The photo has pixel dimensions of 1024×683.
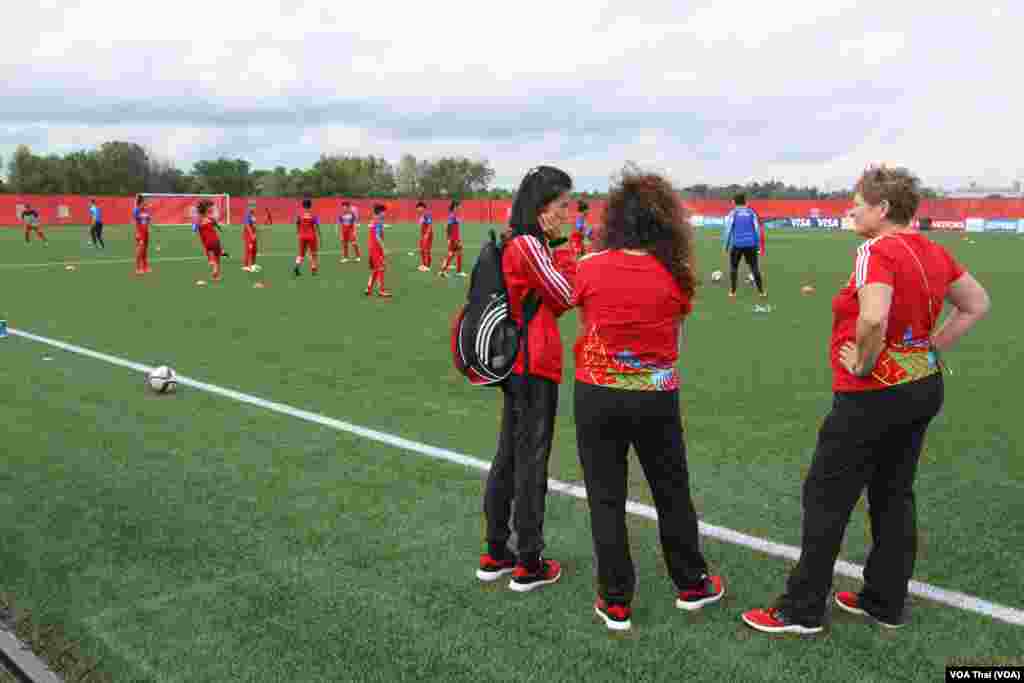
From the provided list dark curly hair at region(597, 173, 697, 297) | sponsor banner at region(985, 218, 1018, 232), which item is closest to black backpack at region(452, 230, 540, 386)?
dark curly hair at region(597, 173, 697, 297)

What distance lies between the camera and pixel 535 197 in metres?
3.70

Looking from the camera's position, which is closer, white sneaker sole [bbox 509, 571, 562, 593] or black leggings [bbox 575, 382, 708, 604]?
black leggings [bbox 575, 382, 708, 604]

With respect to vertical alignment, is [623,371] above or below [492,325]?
below

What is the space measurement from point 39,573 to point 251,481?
1463 millimetres

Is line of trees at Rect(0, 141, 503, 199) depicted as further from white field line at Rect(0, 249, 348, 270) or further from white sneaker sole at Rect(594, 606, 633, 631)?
white sneaker sole at Rect(594, 606, 633, 631)

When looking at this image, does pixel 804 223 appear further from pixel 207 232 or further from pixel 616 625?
pixel 616 625

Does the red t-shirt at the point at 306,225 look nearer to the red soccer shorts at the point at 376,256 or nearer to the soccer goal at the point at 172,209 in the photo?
the red soccer shorts at the point at 376,256

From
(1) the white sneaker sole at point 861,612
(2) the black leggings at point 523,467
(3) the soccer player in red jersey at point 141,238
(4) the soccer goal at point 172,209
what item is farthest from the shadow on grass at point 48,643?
(4) the soccer goal at point 172,209

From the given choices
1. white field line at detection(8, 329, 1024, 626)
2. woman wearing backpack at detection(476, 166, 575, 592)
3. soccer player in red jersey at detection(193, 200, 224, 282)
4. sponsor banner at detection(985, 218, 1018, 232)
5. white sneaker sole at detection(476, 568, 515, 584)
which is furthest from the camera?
sponsor banner at detection(985, 218, 1018, 232)

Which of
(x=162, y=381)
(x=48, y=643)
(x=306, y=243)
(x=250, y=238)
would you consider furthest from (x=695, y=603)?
(x=250, y=238)

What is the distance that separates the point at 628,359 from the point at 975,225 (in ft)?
180

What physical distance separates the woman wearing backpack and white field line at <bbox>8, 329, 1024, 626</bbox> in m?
0.73

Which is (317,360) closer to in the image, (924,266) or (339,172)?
(924,266)

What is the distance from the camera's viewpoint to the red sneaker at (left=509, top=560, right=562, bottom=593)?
3.97 meters
